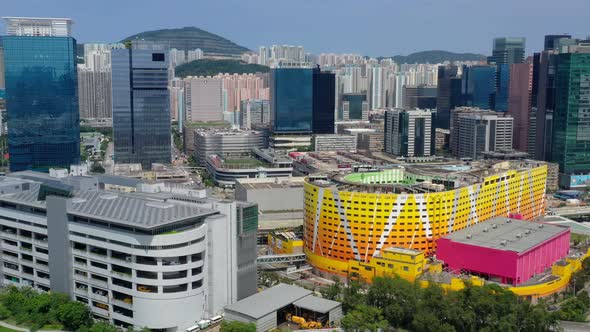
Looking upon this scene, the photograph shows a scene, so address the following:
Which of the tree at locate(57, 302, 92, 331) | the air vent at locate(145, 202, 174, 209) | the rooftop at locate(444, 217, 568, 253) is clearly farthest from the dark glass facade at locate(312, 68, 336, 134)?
the tree at locate(57, 302, 92, 331)

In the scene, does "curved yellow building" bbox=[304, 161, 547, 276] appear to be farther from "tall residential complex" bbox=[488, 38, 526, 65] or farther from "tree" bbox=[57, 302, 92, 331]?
"tall residential complex" bbox=[488, 38, 526, 65]

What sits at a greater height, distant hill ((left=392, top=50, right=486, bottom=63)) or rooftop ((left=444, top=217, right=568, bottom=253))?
distant hill ((left=392, top=50, right=486, bottom=63))

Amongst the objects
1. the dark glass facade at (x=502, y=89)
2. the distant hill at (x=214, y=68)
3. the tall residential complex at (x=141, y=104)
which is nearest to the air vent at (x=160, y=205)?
the tall residential complex at (x=141, y=104)

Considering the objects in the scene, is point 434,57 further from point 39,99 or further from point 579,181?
point 39,99

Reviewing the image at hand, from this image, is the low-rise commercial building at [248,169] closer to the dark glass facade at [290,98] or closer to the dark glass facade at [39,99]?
the dark glass facade at [39,99]

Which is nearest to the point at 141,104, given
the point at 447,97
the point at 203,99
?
the point at 203,99
